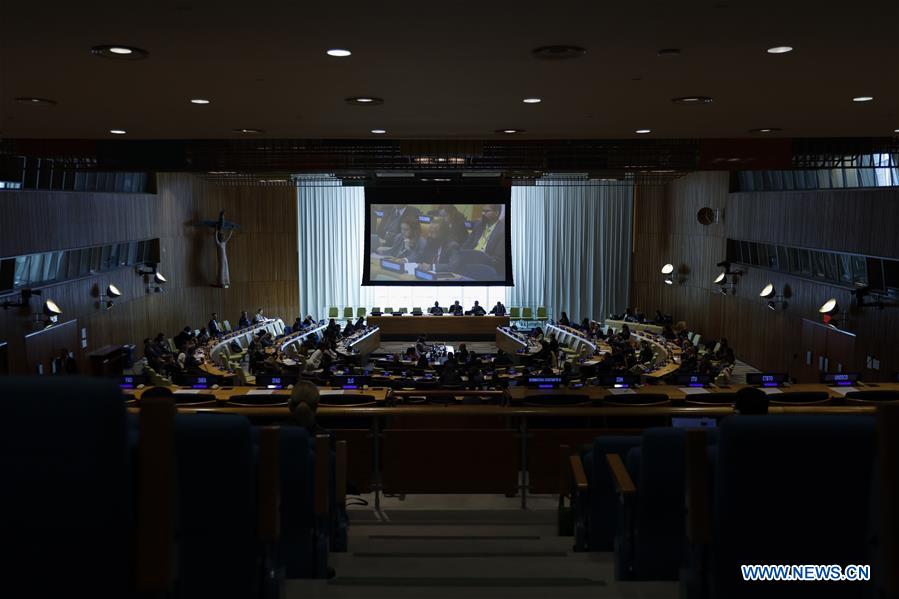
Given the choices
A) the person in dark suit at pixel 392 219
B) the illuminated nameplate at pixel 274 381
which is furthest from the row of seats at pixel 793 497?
the person in dark suit at pixel 392 219

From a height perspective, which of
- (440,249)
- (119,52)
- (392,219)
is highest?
(392,219)

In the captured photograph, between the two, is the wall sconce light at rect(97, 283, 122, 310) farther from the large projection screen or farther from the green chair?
the green chair

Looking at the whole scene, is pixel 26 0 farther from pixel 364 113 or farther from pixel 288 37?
pixel 364 113

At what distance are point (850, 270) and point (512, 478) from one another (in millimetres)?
11963

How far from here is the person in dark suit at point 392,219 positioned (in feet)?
94.6

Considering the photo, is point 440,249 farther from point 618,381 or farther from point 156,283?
point 618,381

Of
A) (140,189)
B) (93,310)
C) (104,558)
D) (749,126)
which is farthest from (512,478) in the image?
(140,189)

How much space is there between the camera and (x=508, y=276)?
28.6 m

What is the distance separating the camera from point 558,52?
16.1 ft

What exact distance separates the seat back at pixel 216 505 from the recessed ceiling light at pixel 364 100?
442 centimetres

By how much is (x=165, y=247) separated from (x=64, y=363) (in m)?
6.86

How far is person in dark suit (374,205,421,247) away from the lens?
2884 cm

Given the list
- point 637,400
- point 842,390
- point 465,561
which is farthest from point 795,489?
point 842,390

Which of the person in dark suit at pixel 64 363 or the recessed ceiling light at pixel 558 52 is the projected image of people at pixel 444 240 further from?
the recessed ceiling light at pixel 558 52
